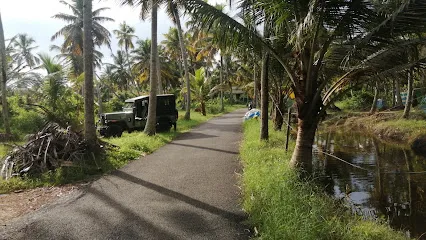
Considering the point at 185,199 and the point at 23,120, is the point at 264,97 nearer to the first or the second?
the point at 185,199

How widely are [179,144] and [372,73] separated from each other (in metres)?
7.60

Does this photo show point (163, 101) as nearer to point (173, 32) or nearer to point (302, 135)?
point (302, 135)

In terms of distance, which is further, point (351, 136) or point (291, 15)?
point (351, 136)

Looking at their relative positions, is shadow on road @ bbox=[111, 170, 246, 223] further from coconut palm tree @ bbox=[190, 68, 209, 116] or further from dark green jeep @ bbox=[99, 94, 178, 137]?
coconut palm tree @ bbox=[190, 68, 209, 116]

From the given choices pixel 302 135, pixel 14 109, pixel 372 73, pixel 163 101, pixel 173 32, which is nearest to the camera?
pixel 372 73

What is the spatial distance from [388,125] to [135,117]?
1349 cm

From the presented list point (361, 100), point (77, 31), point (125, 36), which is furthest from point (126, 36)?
point (361, 100)

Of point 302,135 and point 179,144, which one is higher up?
point 302,135

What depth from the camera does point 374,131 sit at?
18.9 metres

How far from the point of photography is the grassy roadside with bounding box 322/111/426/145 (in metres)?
15.5

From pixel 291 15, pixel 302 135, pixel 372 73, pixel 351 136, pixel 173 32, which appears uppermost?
pixel 173 32

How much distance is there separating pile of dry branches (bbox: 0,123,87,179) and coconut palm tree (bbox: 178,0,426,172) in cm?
458

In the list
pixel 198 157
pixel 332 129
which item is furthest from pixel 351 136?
pixel 198 157

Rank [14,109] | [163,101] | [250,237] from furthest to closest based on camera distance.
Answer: [14,109]
[163,101]
[250,237]
